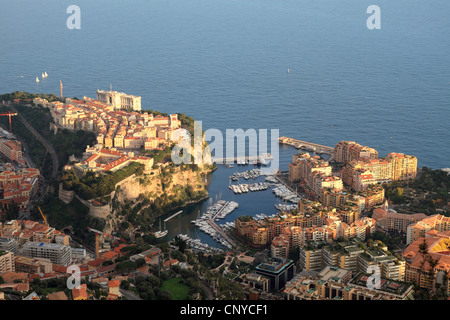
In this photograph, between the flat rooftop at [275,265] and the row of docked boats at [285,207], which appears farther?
the row of docked boats at [285,207]

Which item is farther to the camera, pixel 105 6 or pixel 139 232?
pixel 105 6

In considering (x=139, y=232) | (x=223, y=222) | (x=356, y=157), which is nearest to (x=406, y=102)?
(x=356, y=157)

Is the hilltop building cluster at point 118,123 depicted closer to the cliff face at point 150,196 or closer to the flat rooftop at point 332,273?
the cliff face at point 150,196

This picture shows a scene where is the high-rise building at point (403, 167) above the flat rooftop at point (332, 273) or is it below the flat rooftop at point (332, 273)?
above

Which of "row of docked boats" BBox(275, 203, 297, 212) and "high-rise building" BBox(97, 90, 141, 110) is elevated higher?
"high-rise building" BBox(97, 90, 141, 110)

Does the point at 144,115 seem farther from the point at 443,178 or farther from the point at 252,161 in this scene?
the point at 443,178

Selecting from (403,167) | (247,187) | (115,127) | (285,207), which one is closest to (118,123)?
(115,127)

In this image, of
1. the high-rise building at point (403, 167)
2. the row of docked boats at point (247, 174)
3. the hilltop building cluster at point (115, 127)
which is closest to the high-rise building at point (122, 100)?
the hilltop building cluster at point (115, 127)

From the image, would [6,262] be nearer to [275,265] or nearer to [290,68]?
[275,265]

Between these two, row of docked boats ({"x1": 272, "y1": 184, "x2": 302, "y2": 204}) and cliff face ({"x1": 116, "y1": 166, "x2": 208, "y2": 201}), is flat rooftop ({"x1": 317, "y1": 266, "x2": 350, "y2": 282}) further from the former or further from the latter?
cliff face ({"x1": 116, "y1": 166, "x2": 208, "y2": 201})

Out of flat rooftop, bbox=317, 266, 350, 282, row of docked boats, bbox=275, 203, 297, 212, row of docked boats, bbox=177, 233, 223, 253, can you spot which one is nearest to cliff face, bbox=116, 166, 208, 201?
row of docked boats, bbox=177, 233, 223, 253

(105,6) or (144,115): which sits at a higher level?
(105,6)
